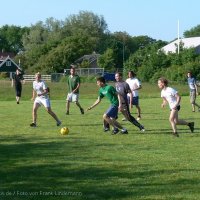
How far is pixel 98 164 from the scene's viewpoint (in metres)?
10.5

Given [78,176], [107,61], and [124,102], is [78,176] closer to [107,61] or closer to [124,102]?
[124,102]

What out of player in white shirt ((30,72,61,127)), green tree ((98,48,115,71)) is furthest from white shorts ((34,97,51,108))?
green tree ((98,48,115,71))

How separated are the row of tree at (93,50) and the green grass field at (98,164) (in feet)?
168

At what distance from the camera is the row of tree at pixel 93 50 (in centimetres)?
7362

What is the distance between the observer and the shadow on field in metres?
8.17

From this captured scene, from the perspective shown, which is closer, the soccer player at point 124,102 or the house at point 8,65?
the soccer player at point 124,102

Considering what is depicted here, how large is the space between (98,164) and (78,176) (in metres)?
1.19

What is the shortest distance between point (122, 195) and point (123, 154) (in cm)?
373

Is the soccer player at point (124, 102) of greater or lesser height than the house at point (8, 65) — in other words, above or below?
below

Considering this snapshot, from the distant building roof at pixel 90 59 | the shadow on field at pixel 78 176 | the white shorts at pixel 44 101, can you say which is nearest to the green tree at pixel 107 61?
the distant building roof at pixel 90 59

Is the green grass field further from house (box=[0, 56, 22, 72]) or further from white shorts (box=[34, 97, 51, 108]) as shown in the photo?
house (box=[0, 56, 22, 72])

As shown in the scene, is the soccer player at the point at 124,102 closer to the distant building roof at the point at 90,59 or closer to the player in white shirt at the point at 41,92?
the player in white shirt at the point at 41,92

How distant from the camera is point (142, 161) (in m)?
10.8

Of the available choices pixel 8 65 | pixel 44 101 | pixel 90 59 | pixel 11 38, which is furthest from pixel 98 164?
pixel 11 38
